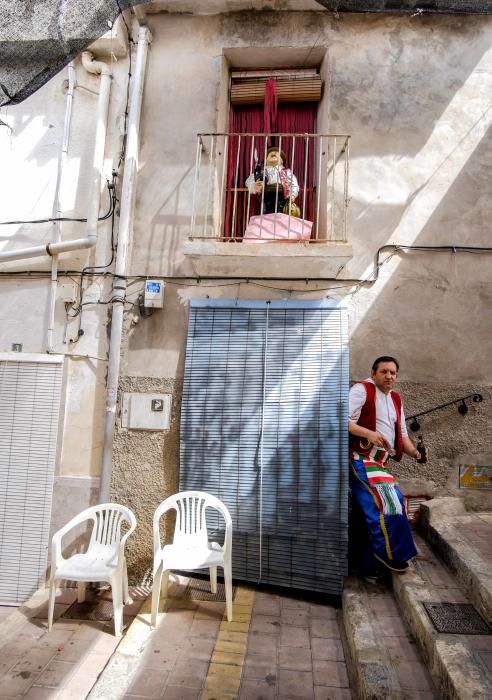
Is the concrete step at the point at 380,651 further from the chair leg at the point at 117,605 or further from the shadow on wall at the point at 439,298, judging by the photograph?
the shadow on wall at the point at 439,298

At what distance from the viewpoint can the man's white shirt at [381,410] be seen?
419 cm

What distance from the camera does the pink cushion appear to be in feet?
16.3

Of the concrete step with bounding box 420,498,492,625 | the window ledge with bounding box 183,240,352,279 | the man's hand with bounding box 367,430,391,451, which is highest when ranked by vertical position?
the window ledge with bounding box 183,240,352,279

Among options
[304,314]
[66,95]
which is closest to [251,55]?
[66,95]

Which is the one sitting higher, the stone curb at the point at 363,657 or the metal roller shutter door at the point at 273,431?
the metal roller shutter door at the point at 273,431

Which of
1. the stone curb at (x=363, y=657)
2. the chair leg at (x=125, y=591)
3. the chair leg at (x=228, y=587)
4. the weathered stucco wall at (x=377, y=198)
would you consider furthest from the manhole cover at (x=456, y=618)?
the chair leg at (x=125, y=591)

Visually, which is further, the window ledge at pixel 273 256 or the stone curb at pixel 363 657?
the window ledge at pixel 273 256

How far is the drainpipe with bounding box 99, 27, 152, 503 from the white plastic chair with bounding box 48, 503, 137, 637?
561mm

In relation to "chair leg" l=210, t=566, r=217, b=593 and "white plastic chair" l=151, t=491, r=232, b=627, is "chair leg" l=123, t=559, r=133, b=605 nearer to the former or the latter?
"white plastic chair" l=151, t=491, r=232, b=627

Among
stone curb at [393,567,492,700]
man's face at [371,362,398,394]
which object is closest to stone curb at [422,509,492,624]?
stone curb at [393,567,492,700]

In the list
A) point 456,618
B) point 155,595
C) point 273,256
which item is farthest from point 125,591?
point 273,256

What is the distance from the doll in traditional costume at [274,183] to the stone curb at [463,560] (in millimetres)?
3604

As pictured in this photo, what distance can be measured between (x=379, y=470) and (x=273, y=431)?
3.76 ft

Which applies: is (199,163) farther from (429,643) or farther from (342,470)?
(429,643)
